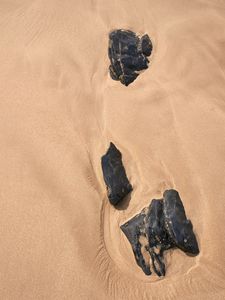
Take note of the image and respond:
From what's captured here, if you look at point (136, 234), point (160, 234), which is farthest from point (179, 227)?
point (136, 234)

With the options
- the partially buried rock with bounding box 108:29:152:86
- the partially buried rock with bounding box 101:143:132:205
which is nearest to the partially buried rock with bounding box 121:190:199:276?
the partially buried rock with bounding box 101:143:132:205

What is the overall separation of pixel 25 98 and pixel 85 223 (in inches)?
59.1

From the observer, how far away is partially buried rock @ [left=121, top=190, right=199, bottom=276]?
238 centimetres

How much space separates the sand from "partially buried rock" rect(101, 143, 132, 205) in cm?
7

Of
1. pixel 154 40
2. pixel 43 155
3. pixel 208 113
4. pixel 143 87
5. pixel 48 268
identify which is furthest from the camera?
pixel 154 40

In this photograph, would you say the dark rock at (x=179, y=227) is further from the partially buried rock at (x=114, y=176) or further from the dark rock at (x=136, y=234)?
the partially buried rock at (x=114, y=176)

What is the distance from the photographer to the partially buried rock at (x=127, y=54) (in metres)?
3.45

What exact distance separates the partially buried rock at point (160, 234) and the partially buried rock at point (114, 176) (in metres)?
0.27

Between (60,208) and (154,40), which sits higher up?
(154,40)

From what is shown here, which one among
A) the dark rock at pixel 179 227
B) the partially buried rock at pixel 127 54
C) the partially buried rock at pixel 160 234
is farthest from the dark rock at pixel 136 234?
the partially buried rock at pixel 127 54

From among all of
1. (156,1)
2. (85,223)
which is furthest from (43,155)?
(156,1)

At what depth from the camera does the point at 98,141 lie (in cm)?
302

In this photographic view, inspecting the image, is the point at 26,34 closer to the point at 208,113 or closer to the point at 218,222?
the point at 208,113

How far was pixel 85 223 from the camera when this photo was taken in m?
2.57
